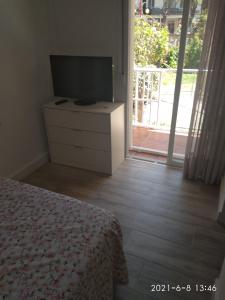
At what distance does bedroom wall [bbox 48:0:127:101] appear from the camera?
8.41 ft

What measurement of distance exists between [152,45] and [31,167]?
2463mm

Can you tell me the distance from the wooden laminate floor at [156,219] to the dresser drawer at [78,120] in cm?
58

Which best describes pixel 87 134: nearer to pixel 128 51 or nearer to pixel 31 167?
pixel 31 167

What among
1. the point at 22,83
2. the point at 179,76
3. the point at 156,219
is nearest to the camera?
the point at 156,219

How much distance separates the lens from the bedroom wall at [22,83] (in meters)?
2.39

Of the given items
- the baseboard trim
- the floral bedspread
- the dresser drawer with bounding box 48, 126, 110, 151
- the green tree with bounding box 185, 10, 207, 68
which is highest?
the green tree with bounding box 185, 10, 207, 68

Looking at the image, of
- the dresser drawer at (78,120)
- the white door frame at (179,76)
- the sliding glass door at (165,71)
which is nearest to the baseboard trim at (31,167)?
the dresser drawer at (78,120)

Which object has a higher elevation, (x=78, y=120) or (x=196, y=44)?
(x=196, y=44)

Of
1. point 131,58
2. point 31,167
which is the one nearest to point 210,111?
point 131,58

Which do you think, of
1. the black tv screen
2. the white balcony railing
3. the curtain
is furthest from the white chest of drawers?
the white balcony railing

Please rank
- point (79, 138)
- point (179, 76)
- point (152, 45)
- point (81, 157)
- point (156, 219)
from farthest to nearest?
point (152, 45)
point (81, 157)
point (79, 138)
point (179, 76)
point (156, 219)

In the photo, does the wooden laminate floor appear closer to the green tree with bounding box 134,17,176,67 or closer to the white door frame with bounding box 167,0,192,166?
the white door frame with bounding box 167,0,192,166

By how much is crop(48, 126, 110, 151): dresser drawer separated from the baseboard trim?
0.28 m

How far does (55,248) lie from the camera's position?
1097mm
